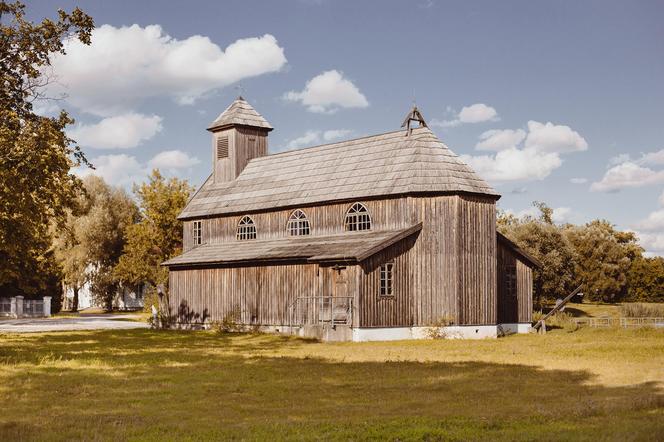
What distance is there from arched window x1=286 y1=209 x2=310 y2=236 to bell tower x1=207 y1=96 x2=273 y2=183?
8.18 m

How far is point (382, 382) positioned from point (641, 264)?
7615 centimetres

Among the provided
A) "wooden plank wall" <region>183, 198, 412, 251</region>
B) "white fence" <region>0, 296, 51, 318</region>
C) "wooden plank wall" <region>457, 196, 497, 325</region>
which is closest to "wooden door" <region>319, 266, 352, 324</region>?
"wooden plank wall" <region>183, 198, 412, 251</region>

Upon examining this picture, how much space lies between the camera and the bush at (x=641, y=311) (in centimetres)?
4324

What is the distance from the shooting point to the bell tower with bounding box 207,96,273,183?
48.8 m

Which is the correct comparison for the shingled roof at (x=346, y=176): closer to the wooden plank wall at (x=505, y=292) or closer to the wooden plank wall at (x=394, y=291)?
the wooden plank wall at (x=394, y=291)

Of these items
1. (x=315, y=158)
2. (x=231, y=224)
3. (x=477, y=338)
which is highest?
(x=315, y=158)

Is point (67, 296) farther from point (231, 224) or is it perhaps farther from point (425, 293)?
point (425, 293)

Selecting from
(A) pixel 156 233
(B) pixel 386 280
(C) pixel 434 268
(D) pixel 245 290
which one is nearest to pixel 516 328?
(C) pixel 434 268

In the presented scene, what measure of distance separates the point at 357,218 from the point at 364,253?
487cm

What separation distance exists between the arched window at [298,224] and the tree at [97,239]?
92.5ft

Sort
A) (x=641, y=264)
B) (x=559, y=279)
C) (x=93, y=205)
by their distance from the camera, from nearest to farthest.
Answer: (x=559, y=279) → (x=93, y=205) → (x=641, y=264)

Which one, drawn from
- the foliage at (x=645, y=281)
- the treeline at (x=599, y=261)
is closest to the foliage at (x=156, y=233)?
the treeline at (x=599, y=261)

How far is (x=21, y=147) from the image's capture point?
24234mm

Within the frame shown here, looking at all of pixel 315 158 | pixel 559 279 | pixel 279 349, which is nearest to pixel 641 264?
pixel 559 279
